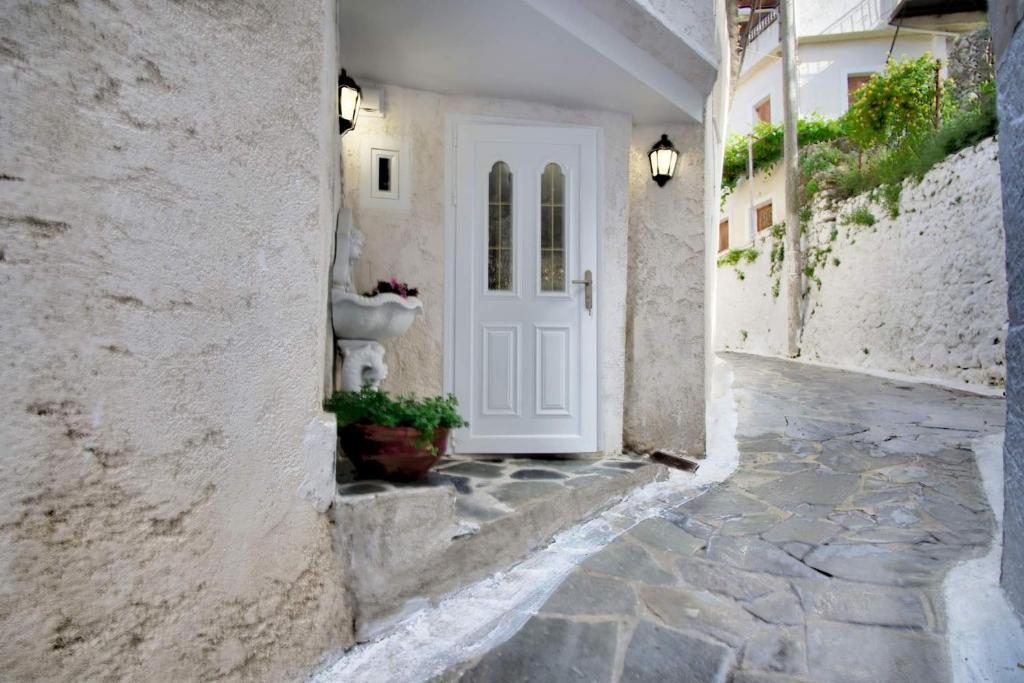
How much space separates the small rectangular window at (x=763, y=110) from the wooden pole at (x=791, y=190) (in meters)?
4.59

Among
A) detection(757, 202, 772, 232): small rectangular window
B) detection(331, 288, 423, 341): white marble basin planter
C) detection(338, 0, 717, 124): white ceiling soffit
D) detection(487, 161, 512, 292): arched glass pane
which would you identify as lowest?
detection(331, 288, 423, 341): white marble basin planter

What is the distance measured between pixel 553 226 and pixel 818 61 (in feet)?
56.4

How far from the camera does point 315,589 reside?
216 cm

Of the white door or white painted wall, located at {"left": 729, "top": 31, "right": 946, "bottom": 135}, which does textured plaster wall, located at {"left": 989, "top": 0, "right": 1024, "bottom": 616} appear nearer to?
the white door

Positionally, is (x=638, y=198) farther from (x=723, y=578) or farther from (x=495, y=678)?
(x=495, y=678)

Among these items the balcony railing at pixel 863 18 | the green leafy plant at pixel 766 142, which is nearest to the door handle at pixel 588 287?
the green leafy plant at pixel 766 142

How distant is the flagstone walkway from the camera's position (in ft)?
7.05

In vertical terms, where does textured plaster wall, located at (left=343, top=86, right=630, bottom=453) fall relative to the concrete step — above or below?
above

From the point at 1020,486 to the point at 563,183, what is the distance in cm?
322

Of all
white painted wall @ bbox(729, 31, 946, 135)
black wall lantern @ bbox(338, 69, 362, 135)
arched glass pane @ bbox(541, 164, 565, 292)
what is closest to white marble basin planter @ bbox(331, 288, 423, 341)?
A: black wall lantern @ bbox(338, 69, 362, 135)

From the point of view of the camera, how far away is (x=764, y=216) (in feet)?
53.0

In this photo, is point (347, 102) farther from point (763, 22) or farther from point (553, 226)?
point (763, 22)

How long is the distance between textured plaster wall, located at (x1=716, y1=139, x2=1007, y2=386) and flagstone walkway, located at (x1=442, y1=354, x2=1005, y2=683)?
389cm

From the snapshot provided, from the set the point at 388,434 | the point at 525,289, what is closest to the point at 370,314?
the point at 388,434
